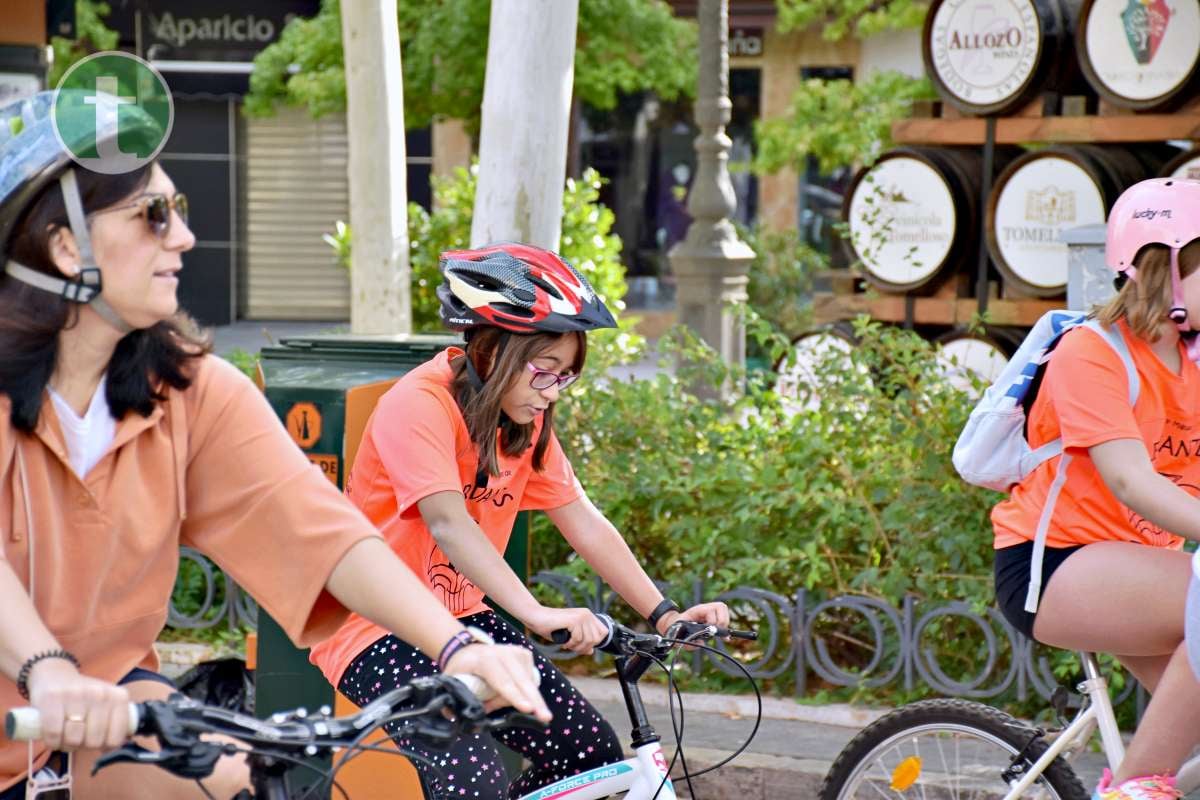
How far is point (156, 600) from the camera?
2324mm

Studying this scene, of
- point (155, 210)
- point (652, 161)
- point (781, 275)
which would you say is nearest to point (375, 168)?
point (155, 210)

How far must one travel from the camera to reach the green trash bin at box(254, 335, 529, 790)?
4.25 m

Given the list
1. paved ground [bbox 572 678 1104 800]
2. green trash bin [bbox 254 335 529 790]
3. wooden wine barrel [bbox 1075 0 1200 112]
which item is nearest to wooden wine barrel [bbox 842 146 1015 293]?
wooden wine barrel [bbox 1075 0 1200 112]

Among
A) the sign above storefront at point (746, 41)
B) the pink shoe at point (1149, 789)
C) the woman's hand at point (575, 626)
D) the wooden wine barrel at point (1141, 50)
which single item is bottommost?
the pink shoe at point (1149, 789)

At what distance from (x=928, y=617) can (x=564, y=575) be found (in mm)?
1318

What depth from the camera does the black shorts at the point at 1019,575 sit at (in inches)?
131

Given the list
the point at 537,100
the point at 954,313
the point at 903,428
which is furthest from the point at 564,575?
the point at 954,313

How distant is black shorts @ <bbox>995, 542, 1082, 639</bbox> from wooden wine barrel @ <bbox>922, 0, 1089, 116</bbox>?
4795 millimetres

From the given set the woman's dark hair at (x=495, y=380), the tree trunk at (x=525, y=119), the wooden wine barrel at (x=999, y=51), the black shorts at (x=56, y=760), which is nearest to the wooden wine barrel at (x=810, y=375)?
the tree trunk at (x=525, y=119)

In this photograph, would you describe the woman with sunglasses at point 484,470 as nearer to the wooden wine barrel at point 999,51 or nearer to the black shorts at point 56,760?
the black shorts at point 56,760

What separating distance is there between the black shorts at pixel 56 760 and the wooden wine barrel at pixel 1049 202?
5.84 meters

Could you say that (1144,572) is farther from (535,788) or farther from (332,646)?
(332,646)

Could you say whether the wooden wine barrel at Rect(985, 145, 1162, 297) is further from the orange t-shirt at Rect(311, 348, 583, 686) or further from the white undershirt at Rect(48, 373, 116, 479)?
the white undershirt at Rect(48, 373, 116, 479)

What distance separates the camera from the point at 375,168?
6.52 meters
